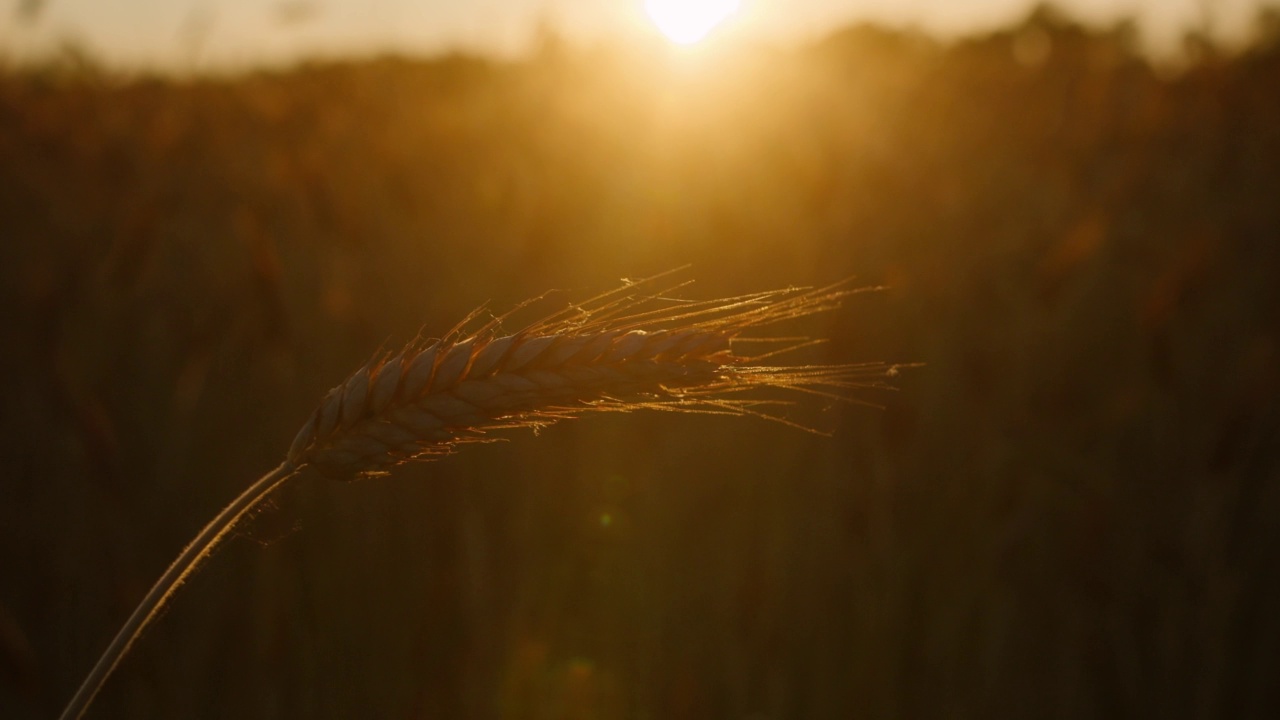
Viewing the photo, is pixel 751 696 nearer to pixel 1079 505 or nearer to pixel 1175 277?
pixel 1079 505

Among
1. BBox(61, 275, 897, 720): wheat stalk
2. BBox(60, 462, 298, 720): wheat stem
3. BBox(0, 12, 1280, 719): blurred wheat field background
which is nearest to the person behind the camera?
BBox(60, 462, 298, 720): wheat stem

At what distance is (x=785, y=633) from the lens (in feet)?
8.40

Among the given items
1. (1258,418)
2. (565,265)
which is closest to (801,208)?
(565,265)

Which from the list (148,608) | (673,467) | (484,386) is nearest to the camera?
(148,608)

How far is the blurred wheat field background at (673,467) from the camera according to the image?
243 centimetres

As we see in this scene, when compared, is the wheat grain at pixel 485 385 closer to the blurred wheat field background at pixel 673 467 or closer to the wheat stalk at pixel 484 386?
the wheat stalk at pixel 484 386

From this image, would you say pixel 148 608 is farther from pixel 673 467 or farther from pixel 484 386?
pixel 673 467

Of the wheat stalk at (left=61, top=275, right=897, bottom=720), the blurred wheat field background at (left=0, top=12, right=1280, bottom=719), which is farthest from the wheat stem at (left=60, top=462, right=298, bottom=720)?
the blurred wheat field background at (left=0, top=12, right=1280, bottom=719)

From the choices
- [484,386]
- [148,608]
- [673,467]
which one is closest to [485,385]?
[484,386]

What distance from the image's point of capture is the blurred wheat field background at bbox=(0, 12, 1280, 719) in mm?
2434

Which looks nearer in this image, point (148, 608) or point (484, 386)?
point (148, 608)

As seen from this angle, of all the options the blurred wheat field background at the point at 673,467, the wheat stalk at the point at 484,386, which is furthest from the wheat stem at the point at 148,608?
the blurred wheat field background at the point at 673,467

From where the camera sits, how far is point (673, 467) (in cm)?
305

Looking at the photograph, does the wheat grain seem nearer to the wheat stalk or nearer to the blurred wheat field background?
the wheat stalk
